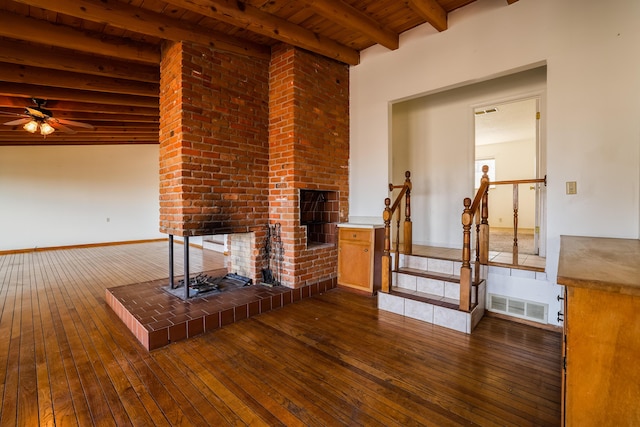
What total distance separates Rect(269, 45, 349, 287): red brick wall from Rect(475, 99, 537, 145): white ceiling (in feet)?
7.63

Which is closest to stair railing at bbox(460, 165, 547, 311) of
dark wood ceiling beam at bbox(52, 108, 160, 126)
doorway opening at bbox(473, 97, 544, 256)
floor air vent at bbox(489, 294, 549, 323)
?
floor air vent at bbox(489, 294, 549, 323)

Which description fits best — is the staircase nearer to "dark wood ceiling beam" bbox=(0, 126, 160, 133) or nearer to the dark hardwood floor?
the dark hardwood floor

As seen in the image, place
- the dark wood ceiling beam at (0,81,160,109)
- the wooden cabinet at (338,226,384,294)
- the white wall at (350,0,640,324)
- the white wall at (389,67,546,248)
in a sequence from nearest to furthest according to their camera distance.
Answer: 1. the white wall at (350,0,640,324)
2. the wooden cabinet at (338,226,384,294)
3. the dark wood ceiling beam at (0,81,160,109)
4. the white wall at (389,67,546,248)

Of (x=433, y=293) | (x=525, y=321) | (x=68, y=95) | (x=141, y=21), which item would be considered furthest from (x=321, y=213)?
(x=68, y=95)

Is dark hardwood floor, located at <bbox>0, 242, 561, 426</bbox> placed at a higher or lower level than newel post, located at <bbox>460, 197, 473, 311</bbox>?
lower

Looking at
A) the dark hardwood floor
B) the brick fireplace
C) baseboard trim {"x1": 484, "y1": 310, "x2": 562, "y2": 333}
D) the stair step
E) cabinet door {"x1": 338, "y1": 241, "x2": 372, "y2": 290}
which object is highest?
the brick fireplace

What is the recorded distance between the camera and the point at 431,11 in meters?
3.11

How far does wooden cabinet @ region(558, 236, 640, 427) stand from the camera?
0.99 metres

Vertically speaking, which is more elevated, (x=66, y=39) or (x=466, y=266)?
(x=66, y=39)

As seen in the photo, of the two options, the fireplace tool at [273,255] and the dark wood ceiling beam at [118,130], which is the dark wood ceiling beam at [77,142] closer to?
the dark wood ceiling beam at [118,130]

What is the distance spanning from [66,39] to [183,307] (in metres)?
3.15

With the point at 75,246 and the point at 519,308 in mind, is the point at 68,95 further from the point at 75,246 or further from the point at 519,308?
the point at 519,308

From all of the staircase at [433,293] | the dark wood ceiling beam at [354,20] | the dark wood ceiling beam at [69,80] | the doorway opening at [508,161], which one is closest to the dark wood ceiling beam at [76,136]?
the dark wood ceiling beam at [69,80]

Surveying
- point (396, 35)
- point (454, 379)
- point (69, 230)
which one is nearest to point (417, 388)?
point (454, 379)
